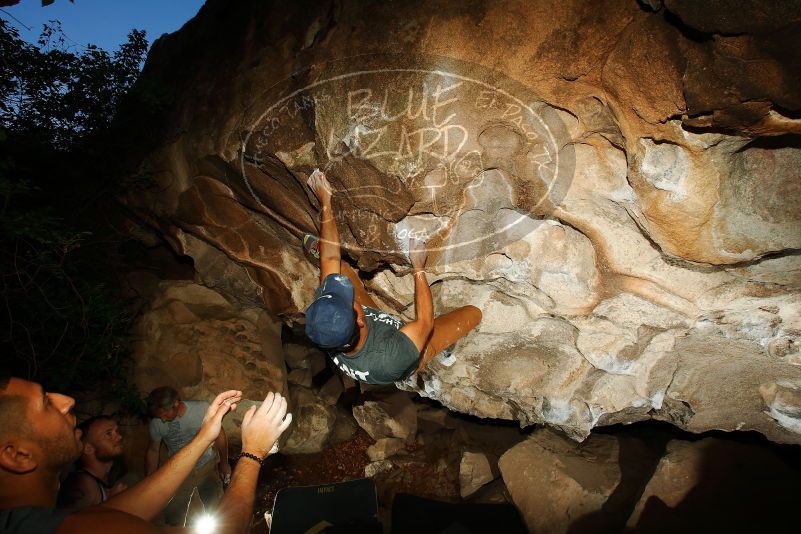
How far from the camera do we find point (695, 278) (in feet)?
8.17

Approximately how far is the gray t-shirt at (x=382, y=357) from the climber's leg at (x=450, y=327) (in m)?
0.43

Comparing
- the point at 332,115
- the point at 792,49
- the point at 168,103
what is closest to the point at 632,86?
the point at 792,49

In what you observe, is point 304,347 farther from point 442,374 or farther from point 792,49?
point 792,49

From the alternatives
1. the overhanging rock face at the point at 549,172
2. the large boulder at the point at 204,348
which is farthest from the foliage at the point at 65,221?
the overhanging rock face at the point at 549,172

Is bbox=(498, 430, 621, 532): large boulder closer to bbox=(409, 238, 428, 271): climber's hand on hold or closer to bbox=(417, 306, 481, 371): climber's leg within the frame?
bbox=(417, 306, 481, 371): climber's leg

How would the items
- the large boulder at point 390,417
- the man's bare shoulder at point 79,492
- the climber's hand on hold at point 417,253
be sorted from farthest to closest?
the large boulder at point 390,417 < the climber's hand on hold at point 417,253 < the man's bare shoulder at point 79,492

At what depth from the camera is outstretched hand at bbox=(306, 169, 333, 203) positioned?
2.77m

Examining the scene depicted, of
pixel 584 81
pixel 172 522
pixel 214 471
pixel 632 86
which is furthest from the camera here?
pixel 214 471

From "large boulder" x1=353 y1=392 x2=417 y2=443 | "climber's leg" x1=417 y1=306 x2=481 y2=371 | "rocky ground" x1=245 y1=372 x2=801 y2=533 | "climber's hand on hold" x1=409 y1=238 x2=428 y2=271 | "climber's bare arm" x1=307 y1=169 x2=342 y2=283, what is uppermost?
"climber's bare arm" x1=307 y1=169 x2=342 y2=283

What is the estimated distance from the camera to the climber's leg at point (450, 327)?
10.3 ft

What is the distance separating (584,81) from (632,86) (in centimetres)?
25

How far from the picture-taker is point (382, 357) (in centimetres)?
261

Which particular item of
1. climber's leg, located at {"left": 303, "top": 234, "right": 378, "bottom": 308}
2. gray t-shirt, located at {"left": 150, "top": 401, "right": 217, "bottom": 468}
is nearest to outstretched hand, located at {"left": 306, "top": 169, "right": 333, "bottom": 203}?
climber's leg, located at {"left": 303, "top": 234, "right": 378, "bottom": 308}

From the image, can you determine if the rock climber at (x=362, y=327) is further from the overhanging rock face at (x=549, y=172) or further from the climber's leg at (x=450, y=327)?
the overhanging rock face at (x=549, y=172)
